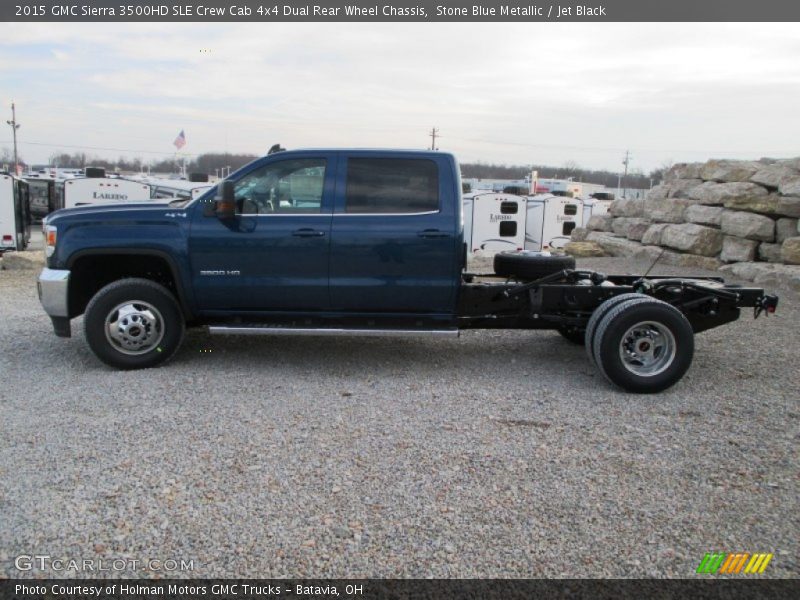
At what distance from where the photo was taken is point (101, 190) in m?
19.8

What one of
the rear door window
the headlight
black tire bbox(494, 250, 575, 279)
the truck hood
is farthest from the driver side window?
black tire bbox(494, 250, 575, 279)

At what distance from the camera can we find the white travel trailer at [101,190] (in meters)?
19.6

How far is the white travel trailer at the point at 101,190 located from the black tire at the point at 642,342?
55.7 feet

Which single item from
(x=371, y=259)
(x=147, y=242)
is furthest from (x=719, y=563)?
(x=147, y=242)

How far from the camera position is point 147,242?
5887 mm

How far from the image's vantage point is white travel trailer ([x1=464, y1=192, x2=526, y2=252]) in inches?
874

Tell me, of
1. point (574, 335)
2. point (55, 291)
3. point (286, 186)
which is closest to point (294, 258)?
point (286, 186)

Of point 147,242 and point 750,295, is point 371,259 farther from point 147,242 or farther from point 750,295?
point 750,295

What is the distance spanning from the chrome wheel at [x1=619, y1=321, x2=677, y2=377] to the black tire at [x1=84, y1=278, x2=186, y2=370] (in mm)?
3974

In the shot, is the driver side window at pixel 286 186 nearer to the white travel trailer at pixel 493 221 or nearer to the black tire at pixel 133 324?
the black tire at pixel 133 324

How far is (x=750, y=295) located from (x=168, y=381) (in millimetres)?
5258

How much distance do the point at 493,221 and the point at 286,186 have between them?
17.1 metres

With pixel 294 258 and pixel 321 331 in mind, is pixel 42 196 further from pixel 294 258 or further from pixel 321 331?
pixel 321 331

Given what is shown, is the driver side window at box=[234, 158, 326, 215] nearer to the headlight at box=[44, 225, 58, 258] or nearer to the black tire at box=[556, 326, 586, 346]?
the headlight at box=[44, 225, 58, 258]
